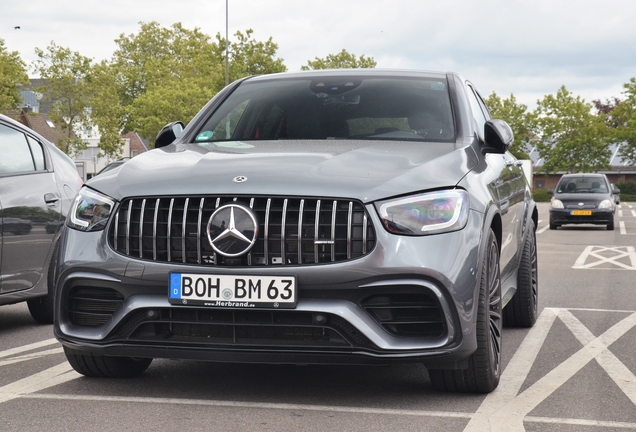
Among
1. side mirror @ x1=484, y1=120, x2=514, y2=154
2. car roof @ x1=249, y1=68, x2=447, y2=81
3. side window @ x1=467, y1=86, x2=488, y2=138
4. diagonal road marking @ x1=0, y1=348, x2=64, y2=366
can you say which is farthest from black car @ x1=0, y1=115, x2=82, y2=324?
side mirror @ x1=484, y1=120, x2=514, y2=154

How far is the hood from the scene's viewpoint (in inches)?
170

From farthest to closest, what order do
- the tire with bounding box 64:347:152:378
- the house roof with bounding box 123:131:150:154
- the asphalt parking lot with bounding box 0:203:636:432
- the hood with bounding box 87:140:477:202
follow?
1. the house roof with bounding box 123:131:150:154
2. the tire with bounding box 64:347:152:378
3. the hood with bounding box 87:140:477:202
4. the asphalt parking lot with bounding box 0:203:636:432

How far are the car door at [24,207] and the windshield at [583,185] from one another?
22.0 m

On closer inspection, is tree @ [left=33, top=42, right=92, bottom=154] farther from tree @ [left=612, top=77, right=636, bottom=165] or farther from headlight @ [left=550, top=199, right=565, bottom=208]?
tree @ [left=612, top=77, right=636, bottom=165]

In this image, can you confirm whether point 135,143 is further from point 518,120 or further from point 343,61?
point 518,120

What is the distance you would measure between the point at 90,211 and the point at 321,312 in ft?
3.99

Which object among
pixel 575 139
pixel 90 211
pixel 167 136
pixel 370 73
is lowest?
pixel 575 139

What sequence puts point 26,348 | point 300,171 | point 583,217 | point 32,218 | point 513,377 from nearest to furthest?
point 300,171, point 513,377, point 26,348, point 32,218, point 583,217

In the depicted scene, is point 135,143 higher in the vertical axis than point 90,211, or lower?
lower

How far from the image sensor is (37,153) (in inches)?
299

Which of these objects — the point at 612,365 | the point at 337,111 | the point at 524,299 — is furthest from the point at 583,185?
the point at 337,111

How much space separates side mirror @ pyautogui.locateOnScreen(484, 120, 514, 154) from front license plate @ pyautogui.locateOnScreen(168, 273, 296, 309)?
1.79 m

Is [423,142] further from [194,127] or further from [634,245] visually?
[634,245]

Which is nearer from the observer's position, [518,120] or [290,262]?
[290,262]
